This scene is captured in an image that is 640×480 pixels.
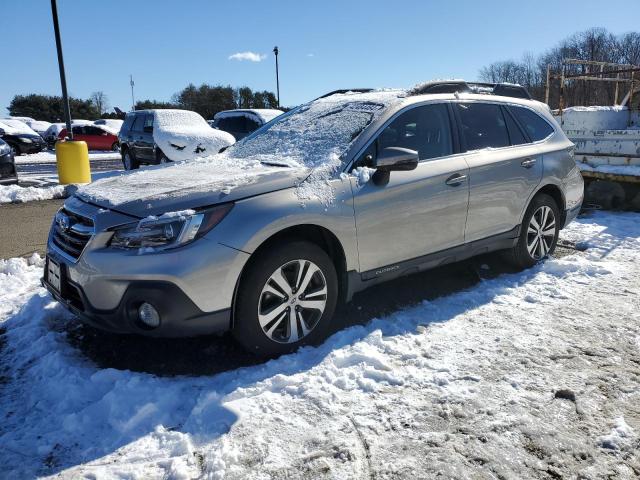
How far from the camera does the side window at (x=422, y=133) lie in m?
3.82

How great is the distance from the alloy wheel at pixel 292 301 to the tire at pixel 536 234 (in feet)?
7.95

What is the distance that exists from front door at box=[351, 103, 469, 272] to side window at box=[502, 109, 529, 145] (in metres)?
0.88

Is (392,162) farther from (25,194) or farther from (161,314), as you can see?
(25,194)

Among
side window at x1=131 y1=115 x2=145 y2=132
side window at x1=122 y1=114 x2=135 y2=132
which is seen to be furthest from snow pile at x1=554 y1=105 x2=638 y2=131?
side window at x1=122 y1=114 x2=135 y2=132

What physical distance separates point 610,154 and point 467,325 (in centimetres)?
609

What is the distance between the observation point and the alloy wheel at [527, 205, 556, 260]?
4.98 metres

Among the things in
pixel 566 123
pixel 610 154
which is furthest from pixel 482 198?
pixel 566 123

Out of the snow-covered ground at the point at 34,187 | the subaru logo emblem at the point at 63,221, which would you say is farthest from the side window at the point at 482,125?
the snow-covered ground at the point at 34,187

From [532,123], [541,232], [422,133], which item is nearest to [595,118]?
[532,123]

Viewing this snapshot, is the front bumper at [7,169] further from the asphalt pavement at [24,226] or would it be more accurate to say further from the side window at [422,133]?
the side window at [422,133]

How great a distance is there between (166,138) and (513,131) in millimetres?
9487

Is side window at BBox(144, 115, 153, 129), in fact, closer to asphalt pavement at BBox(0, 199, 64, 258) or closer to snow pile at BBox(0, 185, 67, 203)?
snow pile at BBox(0, 185, 67, 203)

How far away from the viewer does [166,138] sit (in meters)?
12.4

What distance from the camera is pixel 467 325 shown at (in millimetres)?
3795
